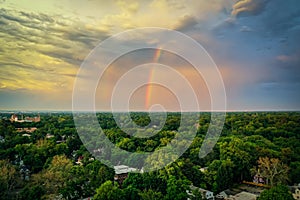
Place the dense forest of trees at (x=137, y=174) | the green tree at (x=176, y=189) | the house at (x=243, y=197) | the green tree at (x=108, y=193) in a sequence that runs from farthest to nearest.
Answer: the house at (x=243, y=197) < the dense forest of trees at (x=137, y=174) < the green tree at (x=176, y=189) < the green tree at (x=108, y=193)

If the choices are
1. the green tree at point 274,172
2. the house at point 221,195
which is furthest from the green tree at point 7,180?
the green tree at point 274,172

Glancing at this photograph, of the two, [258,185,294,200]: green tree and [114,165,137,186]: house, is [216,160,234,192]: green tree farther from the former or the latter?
[114,165,137,186]: house

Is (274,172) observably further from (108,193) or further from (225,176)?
(108,193)

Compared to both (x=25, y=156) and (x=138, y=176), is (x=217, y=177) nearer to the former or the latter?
(x=138, y=176)

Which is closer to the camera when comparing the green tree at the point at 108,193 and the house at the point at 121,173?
the green tree at the point at 108,193

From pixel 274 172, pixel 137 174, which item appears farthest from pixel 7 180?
pixel 274 172

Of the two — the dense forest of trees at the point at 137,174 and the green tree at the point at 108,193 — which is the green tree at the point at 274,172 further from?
the green tree at the point at 108,193

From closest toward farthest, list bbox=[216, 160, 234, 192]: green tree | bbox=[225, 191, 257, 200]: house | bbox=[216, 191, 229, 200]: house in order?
bbox=[225, 191, 257, 200]: house → bbox=[216, 191, 229, 200]: house → bbox=[216, 160, 234, 192]: green tree

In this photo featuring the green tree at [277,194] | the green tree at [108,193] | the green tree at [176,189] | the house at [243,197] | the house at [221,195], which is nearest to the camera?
the green tree at [277,194]

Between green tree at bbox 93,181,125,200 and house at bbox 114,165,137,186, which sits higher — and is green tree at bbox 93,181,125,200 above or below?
above

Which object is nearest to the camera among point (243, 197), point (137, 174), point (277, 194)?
point (277, 194)

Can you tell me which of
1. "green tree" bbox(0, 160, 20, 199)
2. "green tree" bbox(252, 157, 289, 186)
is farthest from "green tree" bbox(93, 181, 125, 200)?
"green tree" bbox(252, 157, 289, 186)
